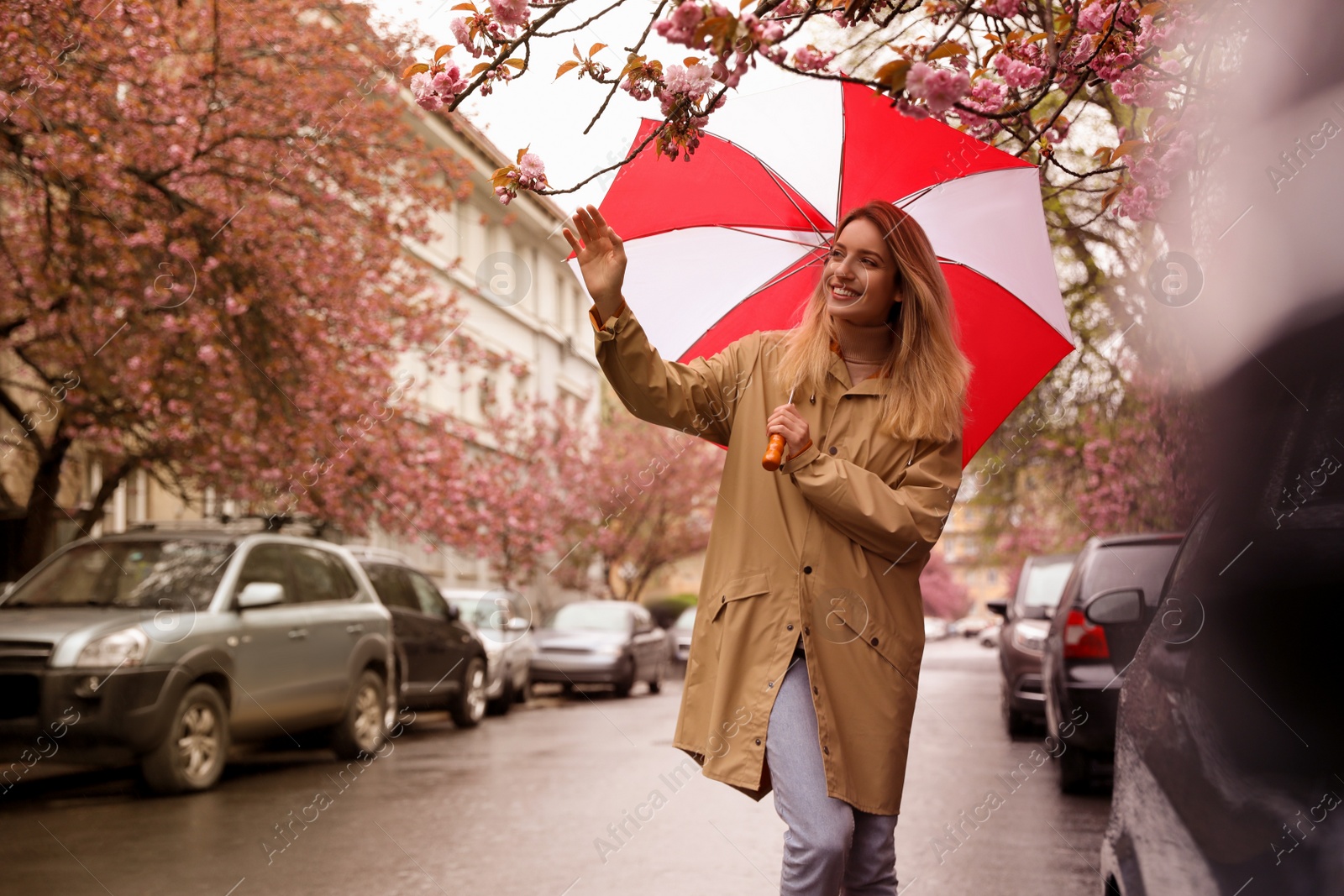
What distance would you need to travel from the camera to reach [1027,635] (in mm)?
11852

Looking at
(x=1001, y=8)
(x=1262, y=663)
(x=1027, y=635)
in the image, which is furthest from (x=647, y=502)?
(x=1262, y=663)

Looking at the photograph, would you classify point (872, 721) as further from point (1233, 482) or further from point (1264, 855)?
point (1264, 855)

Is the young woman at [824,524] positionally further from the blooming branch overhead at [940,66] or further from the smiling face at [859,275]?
the blooming branch overhead at [940,66]

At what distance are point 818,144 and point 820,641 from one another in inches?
60.9

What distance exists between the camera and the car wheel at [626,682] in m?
20.1

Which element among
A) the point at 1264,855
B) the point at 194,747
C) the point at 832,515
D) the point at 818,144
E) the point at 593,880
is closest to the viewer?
the point at 1264,855

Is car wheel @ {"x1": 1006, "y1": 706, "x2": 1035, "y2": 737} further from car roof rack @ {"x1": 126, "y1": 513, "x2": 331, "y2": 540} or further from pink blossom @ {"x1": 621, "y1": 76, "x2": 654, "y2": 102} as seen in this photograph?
pink blossom @ {"x1": 621, "y1": 76, "x2": 654, "y2": 102}

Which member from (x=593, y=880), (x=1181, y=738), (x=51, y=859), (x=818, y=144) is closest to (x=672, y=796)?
(x=593, y=880)

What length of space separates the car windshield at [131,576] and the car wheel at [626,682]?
1087cm

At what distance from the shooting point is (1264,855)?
1.75 metres

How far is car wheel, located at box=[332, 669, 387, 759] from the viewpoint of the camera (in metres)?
11.0

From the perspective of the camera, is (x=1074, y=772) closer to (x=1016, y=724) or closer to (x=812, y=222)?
(x=1016, y=724)

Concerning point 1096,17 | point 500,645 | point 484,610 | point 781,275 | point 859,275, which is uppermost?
point 1096,17

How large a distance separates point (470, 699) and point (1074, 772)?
7589 millimetres
